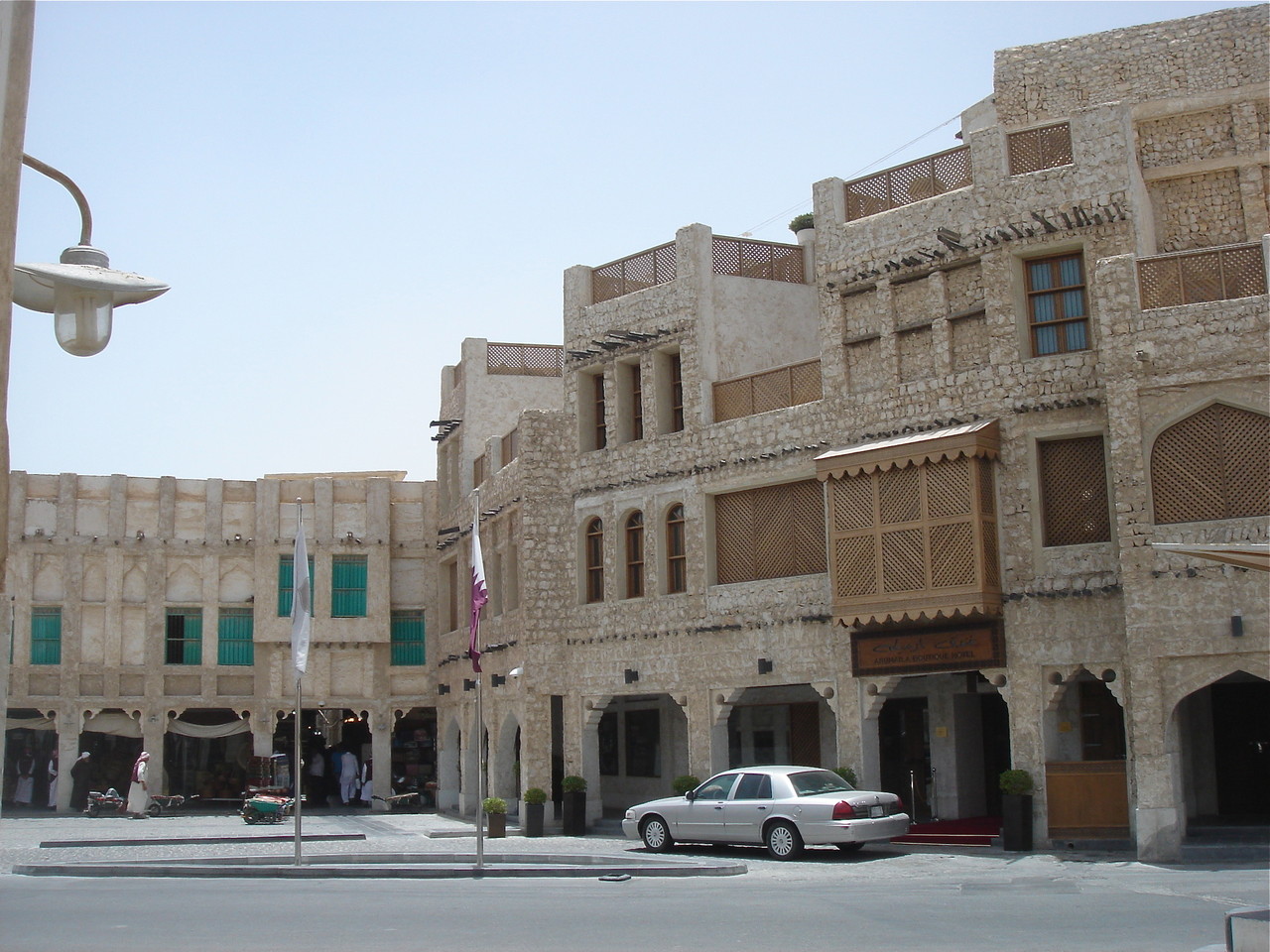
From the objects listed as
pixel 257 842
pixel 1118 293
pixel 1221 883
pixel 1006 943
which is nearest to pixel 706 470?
pixel 1118 293

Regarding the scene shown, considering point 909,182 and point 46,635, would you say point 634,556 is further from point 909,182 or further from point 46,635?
point 46,635

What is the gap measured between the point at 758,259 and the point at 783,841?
12.5 metres

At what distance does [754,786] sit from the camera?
67.3ft

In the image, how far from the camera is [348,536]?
38.4 metres

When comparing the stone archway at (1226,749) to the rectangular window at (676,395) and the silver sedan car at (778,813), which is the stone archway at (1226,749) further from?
the rectangular window at (676,395)

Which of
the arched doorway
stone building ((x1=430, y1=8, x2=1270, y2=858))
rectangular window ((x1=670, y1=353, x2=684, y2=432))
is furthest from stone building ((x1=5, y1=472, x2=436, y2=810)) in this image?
the arched doorway

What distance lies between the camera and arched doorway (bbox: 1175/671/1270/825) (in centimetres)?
2308

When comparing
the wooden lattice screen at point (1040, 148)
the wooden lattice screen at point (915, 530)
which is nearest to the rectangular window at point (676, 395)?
the wooden lattice screen at point (915, 530)

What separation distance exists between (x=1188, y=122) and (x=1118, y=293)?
5.76 m

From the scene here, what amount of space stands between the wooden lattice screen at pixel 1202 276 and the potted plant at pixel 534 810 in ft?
46.3

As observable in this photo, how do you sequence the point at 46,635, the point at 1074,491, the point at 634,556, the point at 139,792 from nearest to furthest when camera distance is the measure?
the point at 1074,491 → the point at 634,556 → the point at 139,792 → the point at 46,635

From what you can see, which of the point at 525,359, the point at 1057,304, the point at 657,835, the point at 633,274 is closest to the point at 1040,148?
the point at 1057,304

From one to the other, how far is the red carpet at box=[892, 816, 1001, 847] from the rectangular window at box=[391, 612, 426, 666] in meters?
18.0

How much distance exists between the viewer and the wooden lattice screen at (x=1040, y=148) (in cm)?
2256
